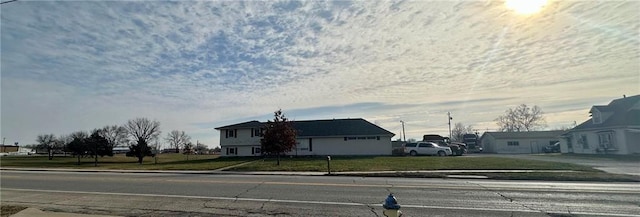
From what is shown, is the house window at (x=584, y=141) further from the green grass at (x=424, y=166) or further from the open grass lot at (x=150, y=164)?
the open grass lot at (x=150, y=164)

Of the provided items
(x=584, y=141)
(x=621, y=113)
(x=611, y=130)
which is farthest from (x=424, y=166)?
(x=584, y=141)

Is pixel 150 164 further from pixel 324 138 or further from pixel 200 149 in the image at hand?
pixel 200 149

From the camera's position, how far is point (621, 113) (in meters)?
36.3

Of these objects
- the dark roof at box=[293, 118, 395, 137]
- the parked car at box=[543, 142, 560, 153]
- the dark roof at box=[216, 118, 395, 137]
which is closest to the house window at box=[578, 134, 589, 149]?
the parked car at box=[543, 142, 560, 153]

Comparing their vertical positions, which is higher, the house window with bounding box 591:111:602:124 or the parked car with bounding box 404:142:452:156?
the house window with bounding box 591:111:602:124

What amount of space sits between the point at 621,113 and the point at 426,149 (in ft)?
64.5

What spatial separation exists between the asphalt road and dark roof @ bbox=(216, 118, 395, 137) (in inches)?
1110

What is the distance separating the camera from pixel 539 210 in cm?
848

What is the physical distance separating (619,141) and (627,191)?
2938 centimetres

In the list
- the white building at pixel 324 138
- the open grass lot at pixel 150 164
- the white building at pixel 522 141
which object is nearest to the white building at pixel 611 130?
the white building at pixel 522 141

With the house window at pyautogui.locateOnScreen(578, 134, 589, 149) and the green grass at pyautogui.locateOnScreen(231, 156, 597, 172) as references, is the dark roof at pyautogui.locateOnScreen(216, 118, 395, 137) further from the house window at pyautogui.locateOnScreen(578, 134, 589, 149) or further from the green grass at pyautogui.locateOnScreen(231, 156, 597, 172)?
the house window at pyautogui.locateOnScreen(578, 134, 589, 149)

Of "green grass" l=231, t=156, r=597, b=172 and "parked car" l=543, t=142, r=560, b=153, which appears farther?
"parked car" l=543, t=142, r=560, b=153

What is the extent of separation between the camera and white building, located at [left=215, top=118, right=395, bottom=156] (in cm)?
4075

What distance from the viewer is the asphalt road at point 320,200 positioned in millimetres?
8508
